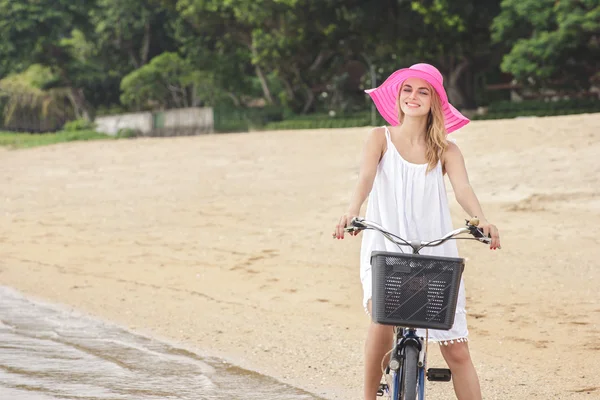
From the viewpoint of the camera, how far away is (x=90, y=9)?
51062 mm

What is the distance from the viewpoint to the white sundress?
172 inches

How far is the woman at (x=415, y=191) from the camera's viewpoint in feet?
14.4

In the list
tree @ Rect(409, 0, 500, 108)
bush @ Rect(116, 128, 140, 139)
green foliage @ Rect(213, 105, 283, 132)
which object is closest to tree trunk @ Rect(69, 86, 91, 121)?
bush @ Rect(116, 128, 140, 139)

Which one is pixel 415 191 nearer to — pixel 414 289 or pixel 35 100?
pixel 414 289

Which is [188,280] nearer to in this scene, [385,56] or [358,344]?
[358,344]

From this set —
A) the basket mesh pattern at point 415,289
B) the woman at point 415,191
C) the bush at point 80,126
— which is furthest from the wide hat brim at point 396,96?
the bush at point 80,126

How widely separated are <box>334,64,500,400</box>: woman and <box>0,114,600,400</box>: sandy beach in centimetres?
204

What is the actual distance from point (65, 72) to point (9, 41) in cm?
369

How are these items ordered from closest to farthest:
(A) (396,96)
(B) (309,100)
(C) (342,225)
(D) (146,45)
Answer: (C) (342,225)
(A) (396,96)
(B) (309,100)
(D) (146,45)

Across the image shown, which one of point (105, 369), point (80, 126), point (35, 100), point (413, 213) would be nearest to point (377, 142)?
point (413, 213)

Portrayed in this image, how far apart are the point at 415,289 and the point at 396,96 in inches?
43.2

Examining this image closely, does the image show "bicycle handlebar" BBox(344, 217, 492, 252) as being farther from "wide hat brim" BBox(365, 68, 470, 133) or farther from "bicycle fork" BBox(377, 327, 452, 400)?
"wide hat brim" BBox(365, 68, 470, 133)

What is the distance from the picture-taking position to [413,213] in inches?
173

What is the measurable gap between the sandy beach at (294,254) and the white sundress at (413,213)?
2208 millimetres
